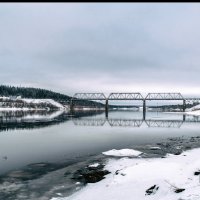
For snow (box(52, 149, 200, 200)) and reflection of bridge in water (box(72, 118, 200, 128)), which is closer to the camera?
snow (box(52, 149, 200, 200))

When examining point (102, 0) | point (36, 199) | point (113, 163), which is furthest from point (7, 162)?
point (102, 0)

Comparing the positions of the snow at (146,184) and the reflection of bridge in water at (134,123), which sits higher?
the snow at (146,184)

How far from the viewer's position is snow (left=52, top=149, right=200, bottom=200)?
13708 mm

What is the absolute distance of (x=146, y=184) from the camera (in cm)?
1605

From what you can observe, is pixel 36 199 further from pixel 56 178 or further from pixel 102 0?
pixel 102 0

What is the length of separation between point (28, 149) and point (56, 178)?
570 inches

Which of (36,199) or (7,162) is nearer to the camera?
(36,199)

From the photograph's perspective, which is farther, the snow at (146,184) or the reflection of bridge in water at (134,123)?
the reflection of bridge in water at (134,123)

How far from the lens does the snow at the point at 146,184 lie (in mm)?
13708

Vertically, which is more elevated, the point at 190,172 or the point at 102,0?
the point at 102,0

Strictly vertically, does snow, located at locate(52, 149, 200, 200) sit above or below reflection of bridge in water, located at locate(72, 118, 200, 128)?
above

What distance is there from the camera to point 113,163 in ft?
83.1

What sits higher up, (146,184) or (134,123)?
(146,184)

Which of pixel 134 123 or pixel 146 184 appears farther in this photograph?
pixel 134 123
